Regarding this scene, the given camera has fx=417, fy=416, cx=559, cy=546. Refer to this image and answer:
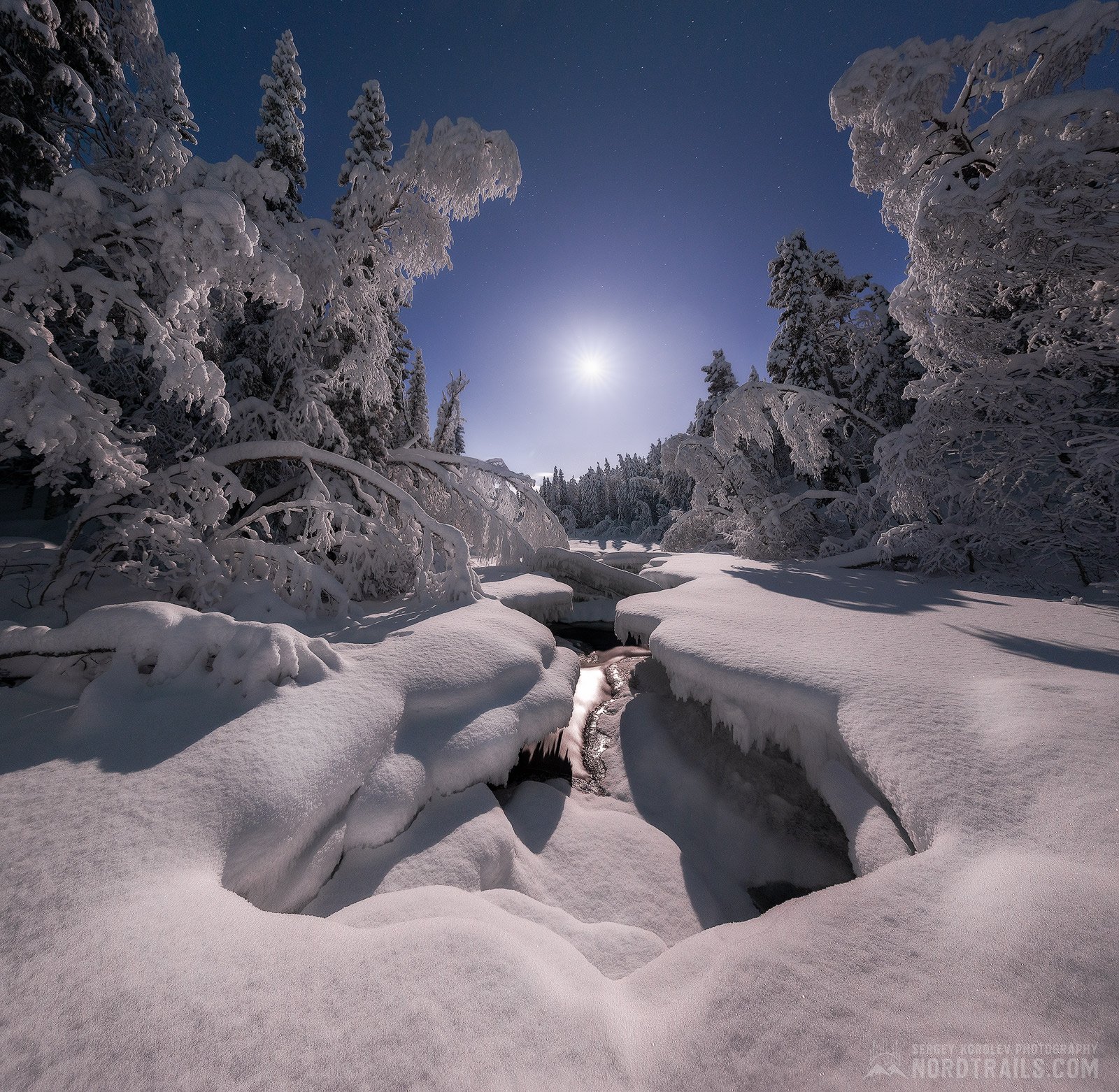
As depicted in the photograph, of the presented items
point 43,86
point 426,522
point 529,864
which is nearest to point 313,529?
point 426,522

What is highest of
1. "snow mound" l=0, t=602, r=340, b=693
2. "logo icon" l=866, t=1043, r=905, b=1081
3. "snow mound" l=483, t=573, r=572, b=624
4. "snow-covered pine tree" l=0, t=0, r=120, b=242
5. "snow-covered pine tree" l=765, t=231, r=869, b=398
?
"snow-covered pine tree" l=765, t=231, r=869, b=398

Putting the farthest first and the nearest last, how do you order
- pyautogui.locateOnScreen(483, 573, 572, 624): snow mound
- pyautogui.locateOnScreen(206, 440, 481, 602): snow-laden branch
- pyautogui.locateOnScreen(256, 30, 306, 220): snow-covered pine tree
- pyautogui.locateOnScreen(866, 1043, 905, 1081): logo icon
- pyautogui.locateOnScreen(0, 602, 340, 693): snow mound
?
pyautogui.locateOnScreen(256, 30, 306, 220): snow-covered pine tree < pyautogui.locateOnScreen(483, 573, 572, 624): snow mound < pyautogui.locateOnScreen(206, 440, 481, 602): snow-laden branch < pyautogui.locateOnScreen(0, 602, 340, 693): snow mound < pyautogui.locateOnScreen(866, 1043, 905, 1081): logo icon

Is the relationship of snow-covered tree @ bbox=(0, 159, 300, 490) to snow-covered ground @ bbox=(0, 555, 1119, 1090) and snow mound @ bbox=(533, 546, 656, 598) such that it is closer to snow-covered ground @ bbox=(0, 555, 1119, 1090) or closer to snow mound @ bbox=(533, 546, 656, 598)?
snow-covered ground @ bbox=(0, 555, 1119, 1090)

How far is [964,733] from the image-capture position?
8.25 feet

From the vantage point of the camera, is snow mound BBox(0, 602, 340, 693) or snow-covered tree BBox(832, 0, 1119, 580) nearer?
snow mound BBox(0, 602, 340, 693)

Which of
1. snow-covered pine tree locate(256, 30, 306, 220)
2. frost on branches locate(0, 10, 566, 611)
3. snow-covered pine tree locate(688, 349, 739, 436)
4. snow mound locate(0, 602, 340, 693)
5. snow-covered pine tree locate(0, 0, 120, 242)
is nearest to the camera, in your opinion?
snow mound locate(0, 602, 340, 693)

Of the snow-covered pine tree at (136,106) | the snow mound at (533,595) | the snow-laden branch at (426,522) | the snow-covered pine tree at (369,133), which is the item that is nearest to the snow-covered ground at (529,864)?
the snow-laden branch at (426,522)

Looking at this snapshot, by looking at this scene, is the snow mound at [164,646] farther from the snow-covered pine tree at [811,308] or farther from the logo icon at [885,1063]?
the snow-covered pine tree at [811,308]

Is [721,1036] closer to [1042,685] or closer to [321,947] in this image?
[321,947]

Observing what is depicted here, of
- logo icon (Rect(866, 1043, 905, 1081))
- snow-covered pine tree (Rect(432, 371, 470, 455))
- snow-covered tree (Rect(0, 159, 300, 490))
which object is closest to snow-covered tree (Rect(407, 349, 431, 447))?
snow-covered pine tree (Rect(432, 371, 470, 455))

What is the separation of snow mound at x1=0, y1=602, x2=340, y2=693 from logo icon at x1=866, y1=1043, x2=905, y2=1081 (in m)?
3.60

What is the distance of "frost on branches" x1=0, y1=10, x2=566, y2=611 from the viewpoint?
12.0ft

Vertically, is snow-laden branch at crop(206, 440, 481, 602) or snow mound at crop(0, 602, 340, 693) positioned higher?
snow-laden branch at crop(206, 440, 481, 602)

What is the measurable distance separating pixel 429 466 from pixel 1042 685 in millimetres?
8694
